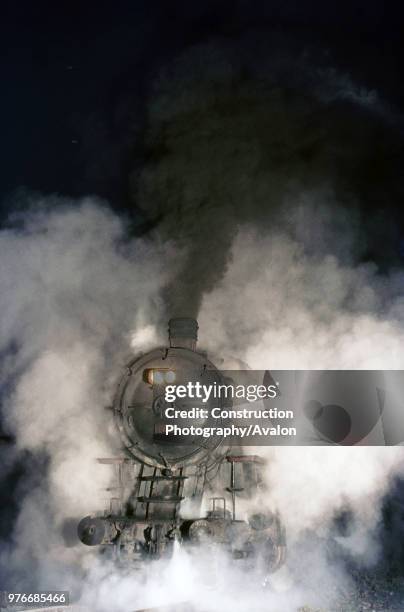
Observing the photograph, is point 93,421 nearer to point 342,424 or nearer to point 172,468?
point 172,468

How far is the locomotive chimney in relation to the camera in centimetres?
598

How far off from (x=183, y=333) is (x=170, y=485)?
1711 millimetres

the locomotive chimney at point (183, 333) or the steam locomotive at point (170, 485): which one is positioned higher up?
the locomotive chimney at point (183, 333)

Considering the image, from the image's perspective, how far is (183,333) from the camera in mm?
6000

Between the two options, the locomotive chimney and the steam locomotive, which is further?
the locomotive chimney

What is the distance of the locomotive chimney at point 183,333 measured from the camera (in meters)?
5.98

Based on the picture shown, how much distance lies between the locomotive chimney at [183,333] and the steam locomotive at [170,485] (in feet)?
0.30

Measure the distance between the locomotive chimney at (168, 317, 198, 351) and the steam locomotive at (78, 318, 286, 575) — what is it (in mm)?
92

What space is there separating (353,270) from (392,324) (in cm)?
113

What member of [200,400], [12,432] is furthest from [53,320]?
[200,400]

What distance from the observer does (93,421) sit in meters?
6.09

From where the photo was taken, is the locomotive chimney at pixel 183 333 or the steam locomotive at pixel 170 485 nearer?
the steam locomotive at pixel 170 485

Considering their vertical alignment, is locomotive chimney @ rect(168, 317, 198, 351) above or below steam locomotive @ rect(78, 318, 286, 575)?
above

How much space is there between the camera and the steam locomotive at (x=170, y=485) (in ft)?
16.5
